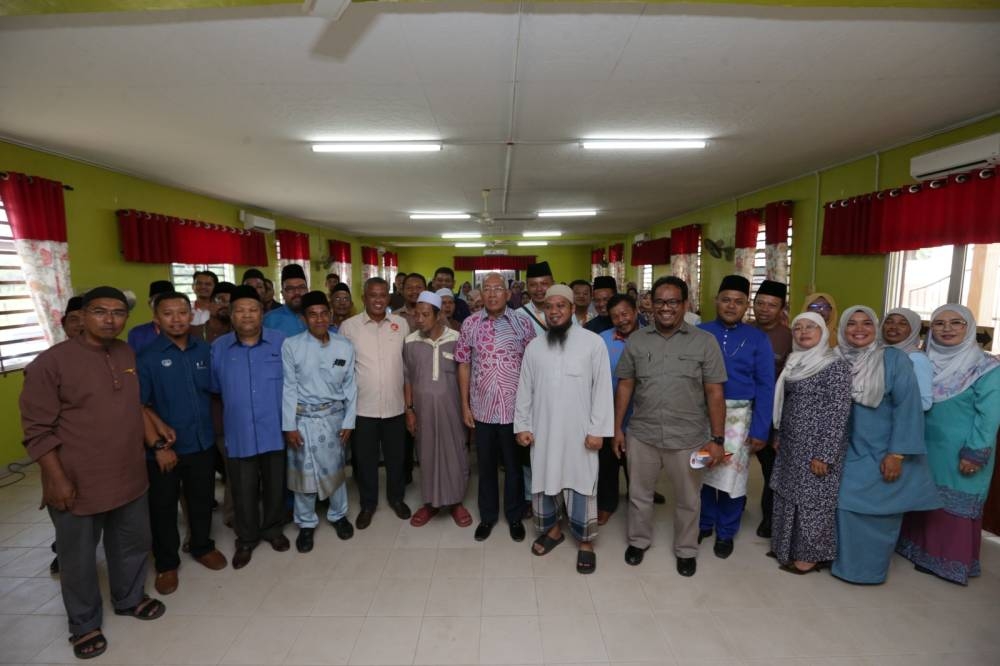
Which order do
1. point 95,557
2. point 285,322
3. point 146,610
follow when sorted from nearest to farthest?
1. point 95,557
2. point 146,610
3. point 285,322

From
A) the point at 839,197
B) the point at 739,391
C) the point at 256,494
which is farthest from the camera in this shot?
the point at 839,197

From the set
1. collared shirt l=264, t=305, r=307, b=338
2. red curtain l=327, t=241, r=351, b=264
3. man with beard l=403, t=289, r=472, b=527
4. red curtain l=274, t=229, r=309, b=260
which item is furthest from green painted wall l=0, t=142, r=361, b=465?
red curtain l=327, t=241, r=351, b=264

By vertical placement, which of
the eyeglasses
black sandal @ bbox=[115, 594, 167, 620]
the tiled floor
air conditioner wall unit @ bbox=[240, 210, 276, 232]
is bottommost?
the tiled floor

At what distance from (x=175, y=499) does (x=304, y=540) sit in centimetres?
79

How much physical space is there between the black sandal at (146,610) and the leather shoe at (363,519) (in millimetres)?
1131

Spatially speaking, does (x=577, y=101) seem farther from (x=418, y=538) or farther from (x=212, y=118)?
(x=418, y=538)

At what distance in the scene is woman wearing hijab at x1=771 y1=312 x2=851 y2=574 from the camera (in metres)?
2.44

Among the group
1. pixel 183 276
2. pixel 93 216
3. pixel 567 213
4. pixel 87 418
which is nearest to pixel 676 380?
pixel 87 418

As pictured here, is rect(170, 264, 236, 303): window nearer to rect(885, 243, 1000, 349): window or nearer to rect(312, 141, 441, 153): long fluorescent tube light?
rect(312, 141, 441, 153): long fluorescent tube light

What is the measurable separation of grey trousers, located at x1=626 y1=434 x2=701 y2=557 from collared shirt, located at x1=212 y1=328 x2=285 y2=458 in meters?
2.20

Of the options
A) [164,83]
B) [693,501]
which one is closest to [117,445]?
[164,83]

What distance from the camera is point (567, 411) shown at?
2602 millimetres

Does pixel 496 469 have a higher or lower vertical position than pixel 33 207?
lower

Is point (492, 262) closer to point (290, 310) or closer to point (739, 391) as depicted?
point (290, 310)
